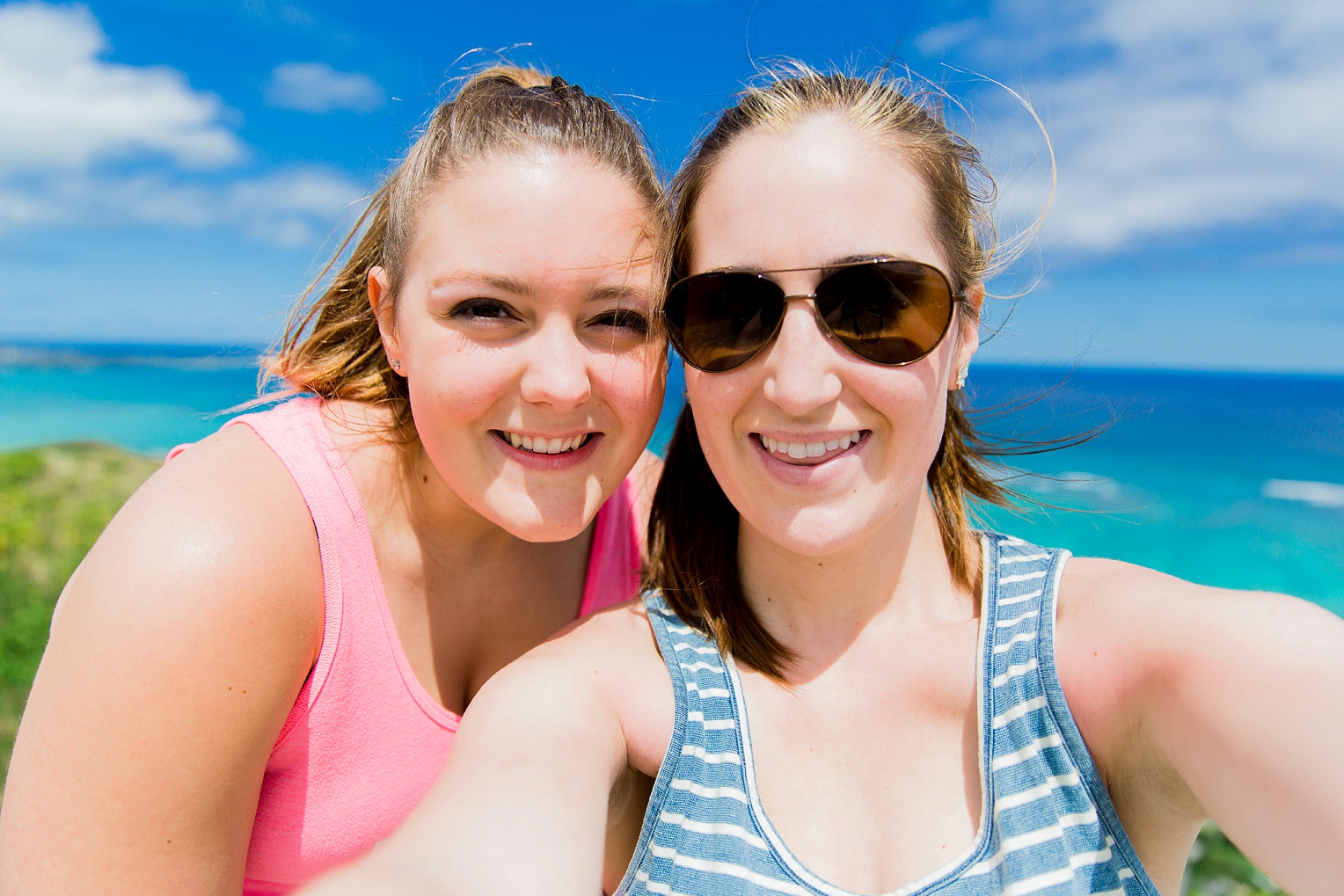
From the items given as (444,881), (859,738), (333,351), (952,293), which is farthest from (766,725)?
(333,351)

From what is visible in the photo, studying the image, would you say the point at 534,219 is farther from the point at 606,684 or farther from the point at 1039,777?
the point at 1039,777

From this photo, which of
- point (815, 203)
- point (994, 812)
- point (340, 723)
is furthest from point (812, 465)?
→ point (340, 723)

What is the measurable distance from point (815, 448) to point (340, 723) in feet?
5.37

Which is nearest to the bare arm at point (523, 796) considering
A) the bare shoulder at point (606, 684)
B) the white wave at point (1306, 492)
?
the bare shoulder at point (606, 684)

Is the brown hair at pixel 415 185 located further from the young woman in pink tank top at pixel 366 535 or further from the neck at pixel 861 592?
the neck at pixel 861 592

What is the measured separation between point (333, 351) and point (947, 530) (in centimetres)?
226

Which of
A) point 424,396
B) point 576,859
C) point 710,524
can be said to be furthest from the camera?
point 710,524

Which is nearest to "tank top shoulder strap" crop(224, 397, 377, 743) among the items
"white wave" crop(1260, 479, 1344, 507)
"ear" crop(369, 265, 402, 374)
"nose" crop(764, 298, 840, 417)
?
"ear" crop(369, 265, 402, 374)

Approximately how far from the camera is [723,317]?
6.98 feet

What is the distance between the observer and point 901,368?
6.81 ft

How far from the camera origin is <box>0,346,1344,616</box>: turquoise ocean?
18.7m

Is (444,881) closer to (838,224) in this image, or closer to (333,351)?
(838,224)

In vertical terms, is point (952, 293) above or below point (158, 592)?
above

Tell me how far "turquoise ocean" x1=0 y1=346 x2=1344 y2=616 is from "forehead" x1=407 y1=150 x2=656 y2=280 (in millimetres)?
701
